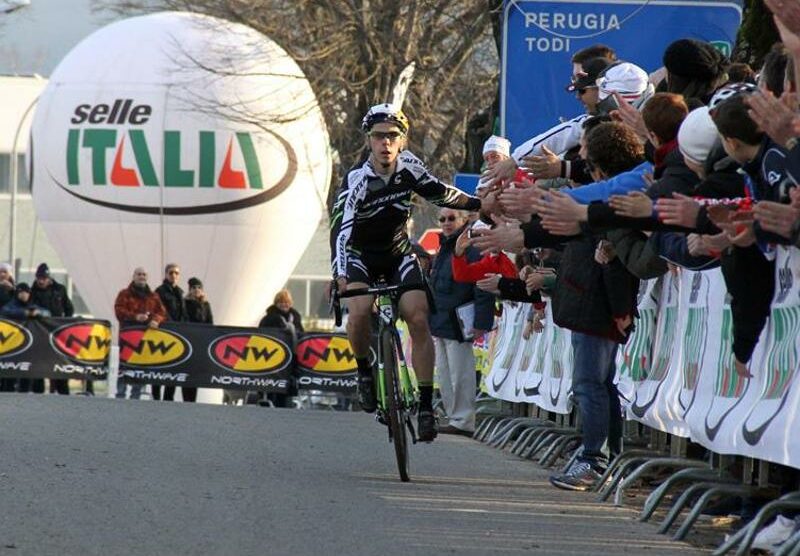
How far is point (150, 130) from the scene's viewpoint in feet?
140

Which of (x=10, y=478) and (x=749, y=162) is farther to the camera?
(x=10, y=478)

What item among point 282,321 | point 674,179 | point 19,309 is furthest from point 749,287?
point 19,309

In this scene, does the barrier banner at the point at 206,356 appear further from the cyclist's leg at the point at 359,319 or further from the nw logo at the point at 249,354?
the cyclist's leg at the point at 359,319

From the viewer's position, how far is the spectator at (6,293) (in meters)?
30.1

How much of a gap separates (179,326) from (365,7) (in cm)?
1195

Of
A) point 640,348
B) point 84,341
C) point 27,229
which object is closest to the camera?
point 640,348

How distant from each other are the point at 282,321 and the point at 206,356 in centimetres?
149

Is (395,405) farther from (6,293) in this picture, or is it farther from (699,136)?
(6,293)

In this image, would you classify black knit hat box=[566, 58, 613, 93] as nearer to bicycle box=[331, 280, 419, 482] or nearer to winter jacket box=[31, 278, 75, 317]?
bicycle box=[331, 280, 419, 482]

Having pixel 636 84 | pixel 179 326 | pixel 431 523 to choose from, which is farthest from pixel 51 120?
pixel 431 523

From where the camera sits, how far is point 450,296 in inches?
711

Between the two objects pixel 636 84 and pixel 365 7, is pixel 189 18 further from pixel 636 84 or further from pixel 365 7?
pixel 636 84

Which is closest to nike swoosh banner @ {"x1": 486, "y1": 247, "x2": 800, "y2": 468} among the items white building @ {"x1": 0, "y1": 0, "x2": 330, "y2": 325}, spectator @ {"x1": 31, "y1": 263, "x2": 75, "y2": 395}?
spectator @ {"x1": 31, "y1": 263, "x2": 75, "y2": 395}

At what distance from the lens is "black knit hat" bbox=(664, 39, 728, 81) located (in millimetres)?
11000
